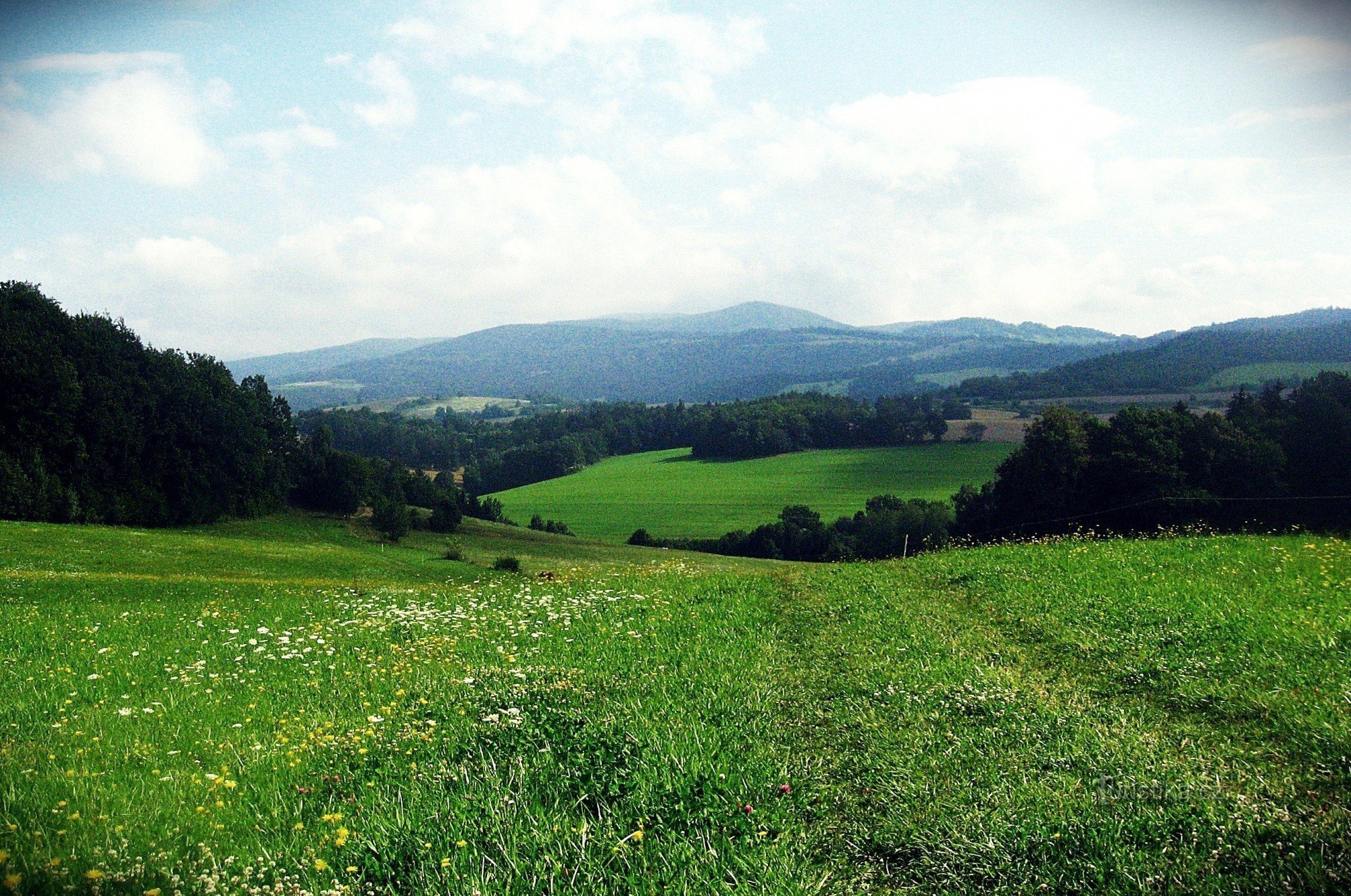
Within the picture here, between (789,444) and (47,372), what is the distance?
141 meters

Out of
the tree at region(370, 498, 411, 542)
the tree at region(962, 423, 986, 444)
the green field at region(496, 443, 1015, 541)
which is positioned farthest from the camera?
the tree at region(962, 423, 986, 444)

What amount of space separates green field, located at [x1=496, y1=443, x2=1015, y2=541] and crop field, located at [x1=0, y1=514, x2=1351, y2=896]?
319 ft

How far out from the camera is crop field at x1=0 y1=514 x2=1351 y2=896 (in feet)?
17.1

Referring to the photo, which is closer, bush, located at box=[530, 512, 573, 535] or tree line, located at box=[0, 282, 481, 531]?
tree line, located at box=[0, 282, 481, 531]

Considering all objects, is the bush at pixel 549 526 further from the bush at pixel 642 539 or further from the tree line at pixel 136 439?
the tree line at pixel 136 439

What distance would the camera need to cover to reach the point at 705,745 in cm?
716

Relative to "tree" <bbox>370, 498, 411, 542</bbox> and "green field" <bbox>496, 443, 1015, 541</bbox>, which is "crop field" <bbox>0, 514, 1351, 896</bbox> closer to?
"tree" <bbox>370, 498, 411, 542</bbox>

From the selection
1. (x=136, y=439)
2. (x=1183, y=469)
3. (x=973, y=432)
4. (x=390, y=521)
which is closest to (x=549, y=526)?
(x=390, y=521)

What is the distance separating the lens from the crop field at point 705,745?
5.21 meters

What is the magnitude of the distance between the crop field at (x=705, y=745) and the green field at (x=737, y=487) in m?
97.1

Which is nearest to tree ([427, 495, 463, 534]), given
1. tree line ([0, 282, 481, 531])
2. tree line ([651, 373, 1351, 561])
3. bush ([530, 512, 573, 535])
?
tree line ([0, 282, 481, 531])

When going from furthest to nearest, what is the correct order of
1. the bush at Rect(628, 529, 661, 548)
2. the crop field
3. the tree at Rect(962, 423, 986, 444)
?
1. the tree at Rect(962, 423, 986, 444)
2. the bush at Rect(628, 529, 661, 548)
3. the crop field

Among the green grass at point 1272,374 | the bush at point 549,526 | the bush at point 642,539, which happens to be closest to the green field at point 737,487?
the bush at point 549,526

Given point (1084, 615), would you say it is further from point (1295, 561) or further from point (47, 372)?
point (47, 372)
